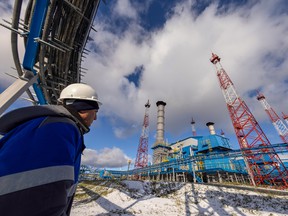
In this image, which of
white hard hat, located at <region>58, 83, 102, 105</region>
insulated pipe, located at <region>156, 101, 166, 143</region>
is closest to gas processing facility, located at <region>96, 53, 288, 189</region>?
insulated pipe, located at <region>156, 101, 166, 143</region>

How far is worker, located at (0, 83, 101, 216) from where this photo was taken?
0.77 meters

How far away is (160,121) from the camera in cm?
3822

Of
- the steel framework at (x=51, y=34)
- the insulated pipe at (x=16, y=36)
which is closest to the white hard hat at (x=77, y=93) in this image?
the steel framework at (x=51, y=34)

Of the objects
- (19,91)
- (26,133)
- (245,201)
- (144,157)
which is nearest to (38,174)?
(26,133)

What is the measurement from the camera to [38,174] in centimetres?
82

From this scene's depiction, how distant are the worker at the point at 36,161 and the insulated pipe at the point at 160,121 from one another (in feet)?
117

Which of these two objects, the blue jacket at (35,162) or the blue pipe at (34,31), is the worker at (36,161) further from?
the blue pipe at (34,31)

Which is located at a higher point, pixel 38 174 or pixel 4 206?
pixel 38 174

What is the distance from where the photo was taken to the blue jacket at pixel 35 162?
0.77 meters

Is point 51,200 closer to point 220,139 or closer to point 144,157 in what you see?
point 220,139

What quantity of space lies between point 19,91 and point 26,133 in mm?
9298

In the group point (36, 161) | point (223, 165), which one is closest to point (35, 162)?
point (36, 161)

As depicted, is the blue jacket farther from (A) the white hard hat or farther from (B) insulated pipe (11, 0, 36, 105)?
(B) insulated pipe (11, 0, 36, 105)

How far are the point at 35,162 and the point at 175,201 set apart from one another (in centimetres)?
1222
